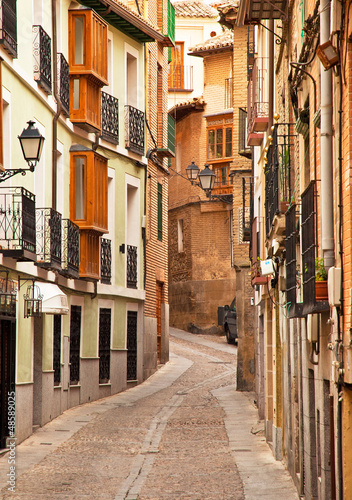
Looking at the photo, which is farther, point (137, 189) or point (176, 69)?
point (176, 69)

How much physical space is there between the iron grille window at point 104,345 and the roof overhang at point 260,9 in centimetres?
1204

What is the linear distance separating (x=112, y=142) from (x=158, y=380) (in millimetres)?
7429

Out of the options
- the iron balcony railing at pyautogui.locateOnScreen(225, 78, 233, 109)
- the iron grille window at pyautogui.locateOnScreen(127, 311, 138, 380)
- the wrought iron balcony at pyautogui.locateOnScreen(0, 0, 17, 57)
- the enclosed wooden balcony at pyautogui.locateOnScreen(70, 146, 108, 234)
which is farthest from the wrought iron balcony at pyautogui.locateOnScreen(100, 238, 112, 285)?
the iron balcony railing at pyautogui.locateOnScreen(225, 78, 233, 109)

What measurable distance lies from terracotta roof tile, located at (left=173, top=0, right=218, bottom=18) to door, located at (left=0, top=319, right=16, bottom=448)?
36.2m

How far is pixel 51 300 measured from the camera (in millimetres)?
16656

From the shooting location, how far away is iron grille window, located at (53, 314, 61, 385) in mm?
19469

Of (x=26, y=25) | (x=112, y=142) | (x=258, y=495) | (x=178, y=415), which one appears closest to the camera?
(x=258, y=495)

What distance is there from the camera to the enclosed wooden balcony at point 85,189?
21281mm

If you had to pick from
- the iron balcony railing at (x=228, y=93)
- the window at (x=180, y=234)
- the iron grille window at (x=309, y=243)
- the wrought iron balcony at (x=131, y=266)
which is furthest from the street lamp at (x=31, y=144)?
the window at (x=180, y=234)

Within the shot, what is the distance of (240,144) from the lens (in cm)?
2495

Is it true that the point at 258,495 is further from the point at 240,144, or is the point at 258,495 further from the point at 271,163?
the point at 240,144

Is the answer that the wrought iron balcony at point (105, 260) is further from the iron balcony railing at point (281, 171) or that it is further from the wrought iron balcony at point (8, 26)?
the iron balcony railing at point (281, 171)

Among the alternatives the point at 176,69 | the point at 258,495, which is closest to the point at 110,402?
the point at 258,495

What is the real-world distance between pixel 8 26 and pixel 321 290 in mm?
9422
